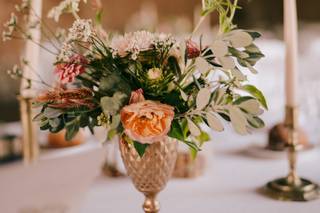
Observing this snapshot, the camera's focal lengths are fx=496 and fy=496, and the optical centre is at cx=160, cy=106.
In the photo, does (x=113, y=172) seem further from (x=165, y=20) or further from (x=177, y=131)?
(x=165, y=20)

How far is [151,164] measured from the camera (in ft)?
2.81

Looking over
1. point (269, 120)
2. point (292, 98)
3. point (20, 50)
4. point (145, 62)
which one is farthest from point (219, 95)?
point (20, 50)

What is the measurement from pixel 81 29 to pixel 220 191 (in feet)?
1.86

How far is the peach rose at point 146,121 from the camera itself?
2.45 ft

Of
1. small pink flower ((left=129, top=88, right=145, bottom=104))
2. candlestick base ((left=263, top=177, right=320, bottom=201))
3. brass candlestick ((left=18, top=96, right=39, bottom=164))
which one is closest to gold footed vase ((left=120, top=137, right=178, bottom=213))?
small pink flower ((left=129, top=88, right=145, bottom=104))

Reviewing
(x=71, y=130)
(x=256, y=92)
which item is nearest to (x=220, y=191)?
(x=256, y=92)

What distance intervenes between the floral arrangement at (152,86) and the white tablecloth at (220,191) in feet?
1.01

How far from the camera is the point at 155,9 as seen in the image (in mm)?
4863

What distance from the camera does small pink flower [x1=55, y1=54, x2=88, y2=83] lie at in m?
0.80

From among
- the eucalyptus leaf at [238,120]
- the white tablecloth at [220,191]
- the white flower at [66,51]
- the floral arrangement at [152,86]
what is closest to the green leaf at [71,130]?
the floral arrangement at [152,86]

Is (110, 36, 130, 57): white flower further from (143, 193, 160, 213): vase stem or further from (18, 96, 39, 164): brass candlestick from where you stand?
(18, 96, 39, 164): brass candlestick

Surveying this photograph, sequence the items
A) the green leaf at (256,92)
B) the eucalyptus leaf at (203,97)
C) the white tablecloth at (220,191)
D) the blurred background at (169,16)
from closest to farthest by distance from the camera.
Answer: the eucalyptus leaf at (203,97) → the green leaf at (256,92) → the white tablecloth at (220,191) → the blurred background at (169,16)

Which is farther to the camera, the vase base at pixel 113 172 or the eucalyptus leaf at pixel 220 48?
the vase base at pixel 113 172

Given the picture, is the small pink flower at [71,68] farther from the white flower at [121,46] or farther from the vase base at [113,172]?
the vase base at [113,172]
